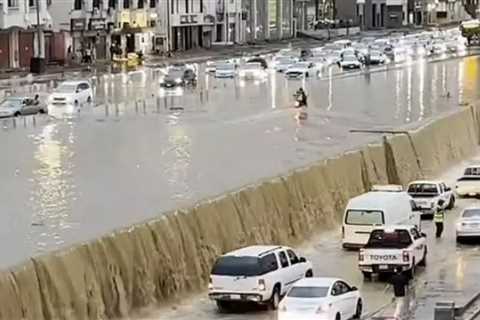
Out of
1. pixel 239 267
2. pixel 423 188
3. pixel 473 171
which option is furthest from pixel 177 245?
pixel 473 171

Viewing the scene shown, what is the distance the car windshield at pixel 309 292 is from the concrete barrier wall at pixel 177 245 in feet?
12.7

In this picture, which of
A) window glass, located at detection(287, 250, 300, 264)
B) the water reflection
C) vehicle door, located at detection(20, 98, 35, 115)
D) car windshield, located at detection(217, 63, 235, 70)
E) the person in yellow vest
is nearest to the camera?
window glass, located at detection(287, 250, 300, 264)

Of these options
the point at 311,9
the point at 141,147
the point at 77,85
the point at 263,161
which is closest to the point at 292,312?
the point at 263,161

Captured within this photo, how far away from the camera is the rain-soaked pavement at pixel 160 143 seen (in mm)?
34009

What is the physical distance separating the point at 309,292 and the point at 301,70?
66767 mm

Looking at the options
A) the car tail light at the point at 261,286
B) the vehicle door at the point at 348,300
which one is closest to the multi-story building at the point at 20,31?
the car tail light at the point at 261,286

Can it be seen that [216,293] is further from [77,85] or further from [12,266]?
[77,85]

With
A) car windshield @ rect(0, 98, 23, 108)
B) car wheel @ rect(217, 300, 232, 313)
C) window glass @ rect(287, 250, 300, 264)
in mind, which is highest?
car windshield @ rect(0, 98, 23, 108)

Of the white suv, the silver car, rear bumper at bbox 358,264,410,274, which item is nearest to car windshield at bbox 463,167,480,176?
rear bumper at bbox 358,264,410,274

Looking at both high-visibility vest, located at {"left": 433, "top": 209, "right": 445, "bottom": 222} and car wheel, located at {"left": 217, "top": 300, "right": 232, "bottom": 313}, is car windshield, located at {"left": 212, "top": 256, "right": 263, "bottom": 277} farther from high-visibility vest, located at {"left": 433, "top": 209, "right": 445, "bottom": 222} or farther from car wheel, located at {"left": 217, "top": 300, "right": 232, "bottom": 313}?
high-visibility vest, located at {"left": 433, "top": 209, "right": 445, "bottom": 222}

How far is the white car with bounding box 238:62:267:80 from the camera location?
89.6 m

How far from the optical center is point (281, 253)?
2941 cm

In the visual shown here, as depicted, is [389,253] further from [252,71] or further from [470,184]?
[252,71]

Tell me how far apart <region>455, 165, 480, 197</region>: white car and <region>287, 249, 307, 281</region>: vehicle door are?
17.2 meters
